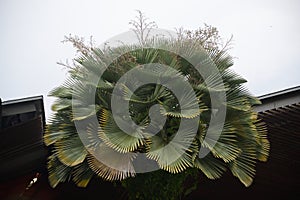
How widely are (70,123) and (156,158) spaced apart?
94 centimetres

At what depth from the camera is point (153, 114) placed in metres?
3.13

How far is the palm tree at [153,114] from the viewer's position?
9.96 feet

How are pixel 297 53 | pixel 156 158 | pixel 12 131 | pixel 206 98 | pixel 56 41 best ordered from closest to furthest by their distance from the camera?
1. pixel 156 158
2. pixel 206 98
3. pixel 12 131
4. pixel 56 41
5. pixel 297 53

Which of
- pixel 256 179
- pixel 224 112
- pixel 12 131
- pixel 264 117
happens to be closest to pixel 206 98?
pixel 224 112

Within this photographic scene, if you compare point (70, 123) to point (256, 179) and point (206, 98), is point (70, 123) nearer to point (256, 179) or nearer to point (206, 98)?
point (206, 98)

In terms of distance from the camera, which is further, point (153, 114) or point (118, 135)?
point (153, 114)

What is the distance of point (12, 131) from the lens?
3852mm

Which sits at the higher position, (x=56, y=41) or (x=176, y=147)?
(x=56, y=41)

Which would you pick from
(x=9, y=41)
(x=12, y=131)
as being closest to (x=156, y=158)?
(x=12, y=131)

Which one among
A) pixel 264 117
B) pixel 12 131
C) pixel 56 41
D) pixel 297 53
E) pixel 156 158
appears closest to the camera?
pixel 156 158

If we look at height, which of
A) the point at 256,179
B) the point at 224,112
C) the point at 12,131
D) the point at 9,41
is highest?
the point at 9,41

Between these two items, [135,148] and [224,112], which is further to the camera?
[224,112]

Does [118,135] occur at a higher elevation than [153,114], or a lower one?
lower

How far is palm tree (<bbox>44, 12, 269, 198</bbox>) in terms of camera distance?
3035 millimetres
